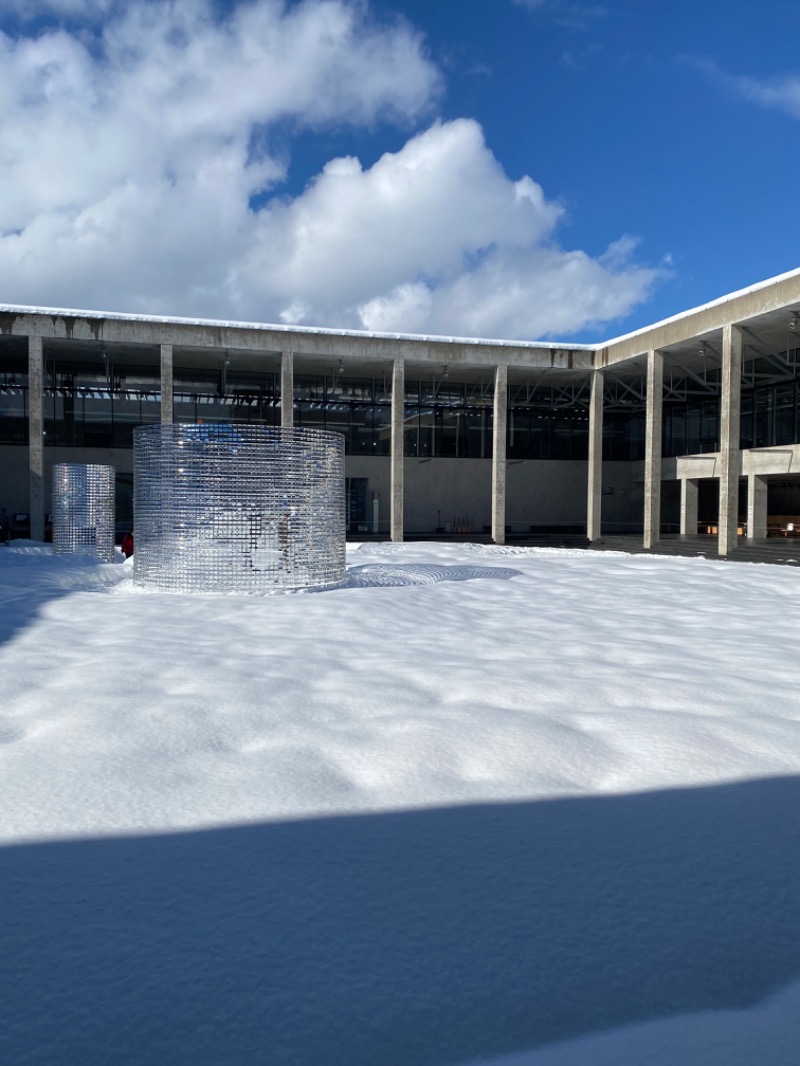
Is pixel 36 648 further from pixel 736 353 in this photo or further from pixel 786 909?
pixel 736 353

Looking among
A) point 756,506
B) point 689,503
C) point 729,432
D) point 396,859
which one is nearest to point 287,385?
point 729,432

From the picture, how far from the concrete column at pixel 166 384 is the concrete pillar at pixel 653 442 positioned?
582 inches

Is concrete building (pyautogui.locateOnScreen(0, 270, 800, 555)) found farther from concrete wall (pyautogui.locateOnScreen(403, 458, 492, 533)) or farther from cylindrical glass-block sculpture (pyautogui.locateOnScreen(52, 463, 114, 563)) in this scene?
cylindrical glass-block sculpture (pyautogui.locateOnScreen(52, 463, 114, 563))

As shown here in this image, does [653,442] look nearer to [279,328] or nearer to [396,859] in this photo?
[279,328]

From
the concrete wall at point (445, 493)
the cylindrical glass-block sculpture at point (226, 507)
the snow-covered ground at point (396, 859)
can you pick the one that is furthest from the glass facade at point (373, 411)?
the snow-covered ground at point (396, 859)

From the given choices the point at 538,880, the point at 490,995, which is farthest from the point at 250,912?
the point at 538,880

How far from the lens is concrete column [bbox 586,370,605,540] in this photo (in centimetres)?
2855

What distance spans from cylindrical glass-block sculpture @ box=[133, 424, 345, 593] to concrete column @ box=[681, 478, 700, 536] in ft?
74.4

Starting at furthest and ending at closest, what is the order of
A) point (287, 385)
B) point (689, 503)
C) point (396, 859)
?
1. point (689, 503)
2. point (287, 385)
3. point (396, 859)

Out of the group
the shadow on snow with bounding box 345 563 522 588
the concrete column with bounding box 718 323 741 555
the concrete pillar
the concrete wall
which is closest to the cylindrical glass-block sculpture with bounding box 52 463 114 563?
the shadow on snow with bounding box 345 563 522 588

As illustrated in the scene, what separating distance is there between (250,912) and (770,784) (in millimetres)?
2351

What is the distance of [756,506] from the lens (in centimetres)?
2639

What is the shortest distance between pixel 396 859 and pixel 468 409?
113ft

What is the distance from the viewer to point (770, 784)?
3.57m
